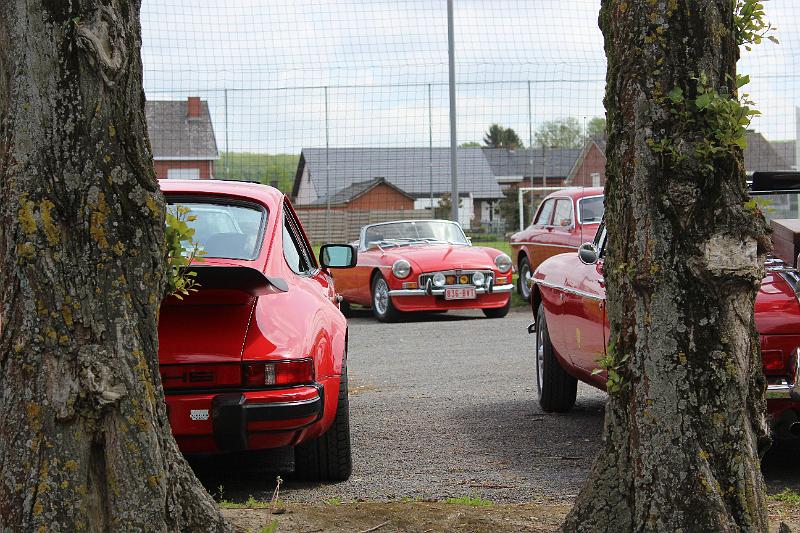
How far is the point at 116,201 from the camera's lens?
3166 millimetres

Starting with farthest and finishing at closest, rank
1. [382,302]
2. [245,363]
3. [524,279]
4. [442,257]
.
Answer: [524,279]
[382,302]
[442,257]
[245,363]

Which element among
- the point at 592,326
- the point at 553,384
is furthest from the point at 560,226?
the point at 592,326

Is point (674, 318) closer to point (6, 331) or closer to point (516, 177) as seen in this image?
point (6, 331)

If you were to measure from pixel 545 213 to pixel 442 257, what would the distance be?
234 centimetres

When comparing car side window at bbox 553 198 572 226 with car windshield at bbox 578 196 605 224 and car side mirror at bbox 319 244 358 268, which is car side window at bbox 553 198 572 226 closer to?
car windshield at bbox 578 196 605 224

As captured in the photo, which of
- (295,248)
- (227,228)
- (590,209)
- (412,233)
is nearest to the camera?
(227,228)

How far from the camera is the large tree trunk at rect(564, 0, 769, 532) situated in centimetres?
321

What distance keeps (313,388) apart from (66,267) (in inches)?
73.9

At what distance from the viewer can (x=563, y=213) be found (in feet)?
50.5

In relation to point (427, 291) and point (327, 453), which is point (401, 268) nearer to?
point (427, 291)

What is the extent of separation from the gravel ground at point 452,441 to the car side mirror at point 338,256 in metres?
1.01

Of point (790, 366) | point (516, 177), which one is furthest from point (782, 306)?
point (516, 177)

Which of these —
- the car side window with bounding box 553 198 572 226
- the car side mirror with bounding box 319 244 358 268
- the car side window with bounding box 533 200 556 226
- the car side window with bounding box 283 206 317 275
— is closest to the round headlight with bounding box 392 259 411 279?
the car side window with bounding box 553 198 572 226

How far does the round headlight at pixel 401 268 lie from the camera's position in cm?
1430
